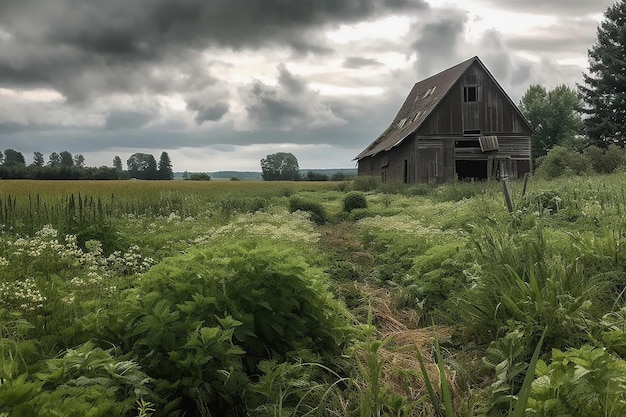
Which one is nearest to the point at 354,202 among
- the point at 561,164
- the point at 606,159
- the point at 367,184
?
the point at 367,184

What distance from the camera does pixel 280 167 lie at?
93.1 meters

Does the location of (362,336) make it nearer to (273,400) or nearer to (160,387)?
(273,400)

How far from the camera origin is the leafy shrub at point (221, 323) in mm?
2703

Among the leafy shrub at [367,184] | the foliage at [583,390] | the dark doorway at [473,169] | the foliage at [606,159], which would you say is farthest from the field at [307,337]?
the dark doorway at [473,169]

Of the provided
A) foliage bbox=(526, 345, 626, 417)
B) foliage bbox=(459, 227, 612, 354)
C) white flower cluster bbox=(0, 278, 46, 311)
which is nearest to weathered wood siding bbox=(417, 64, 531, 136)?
foliage bbox=(459, 227, 612, 354)

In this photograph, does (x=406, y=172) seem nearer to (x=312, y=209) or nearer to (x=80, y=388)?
(x=312, y=209)

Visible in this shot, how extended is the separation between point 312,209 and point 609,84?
107ft

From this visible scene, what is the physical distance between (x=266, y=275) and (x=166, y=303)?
70 cm

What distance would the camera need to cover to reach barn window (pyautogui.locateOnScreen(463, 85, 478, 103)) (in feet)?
89.3

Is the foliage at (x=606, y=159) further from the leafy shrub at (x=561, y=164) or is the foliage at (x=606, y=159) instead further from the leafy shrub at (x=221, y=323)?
the leafy shrub at (x=221, y=323)

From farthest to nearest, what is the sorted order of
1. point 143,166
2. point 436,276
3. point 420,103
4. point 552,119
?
1. point 143,166
2. point 552,119
3. point 420,103
4. point 436,276

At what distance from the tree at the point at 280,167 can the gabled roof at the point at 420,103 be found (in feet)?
158

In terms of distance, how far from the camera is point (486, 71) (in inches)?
1058

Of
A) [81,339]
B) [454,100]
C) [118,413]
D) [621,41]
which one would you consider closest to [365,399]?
[118,413]
